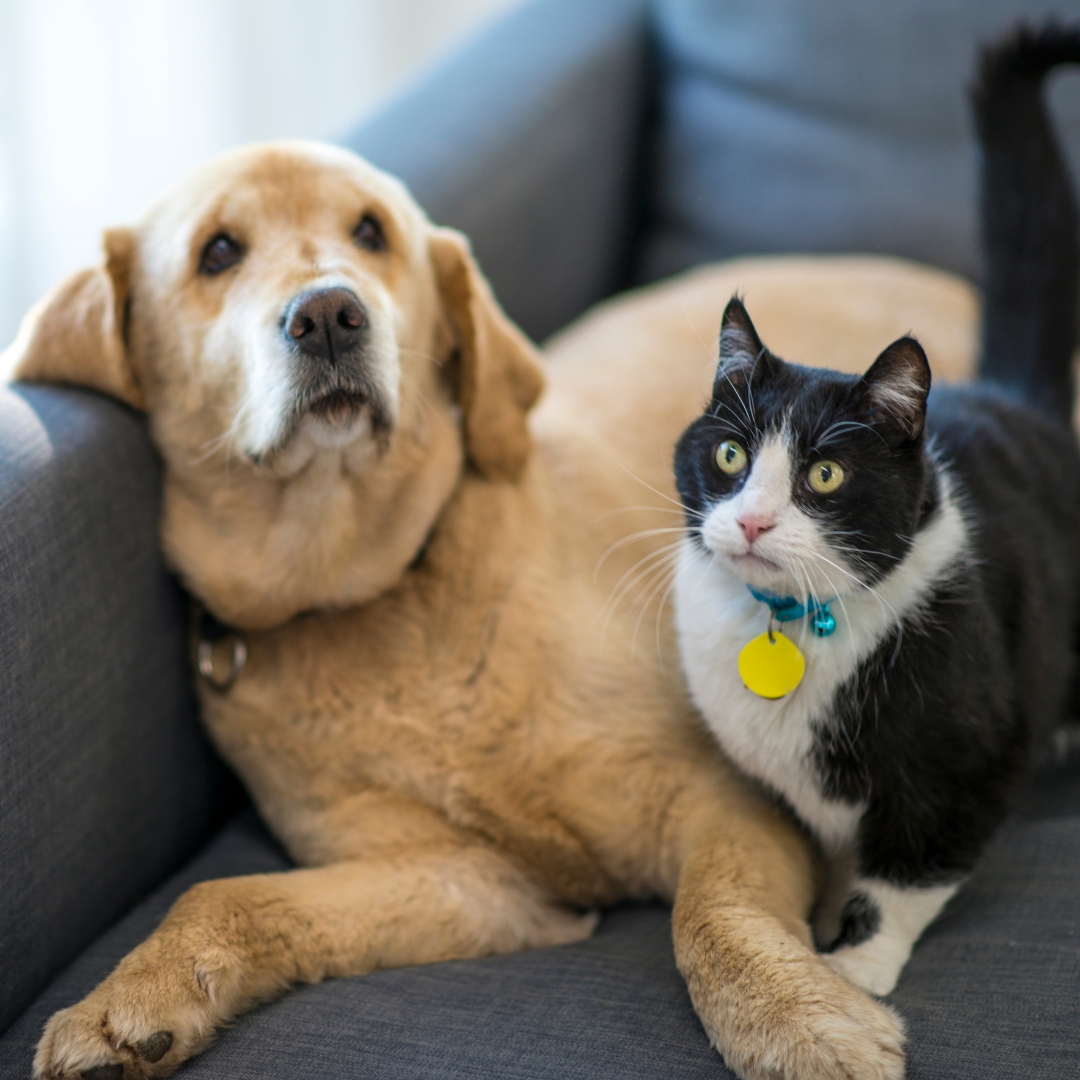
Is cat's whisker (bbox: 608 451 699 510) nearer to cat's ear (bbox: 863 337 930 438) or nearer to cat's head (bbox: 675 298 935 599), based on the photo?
cat's head (bbox: 675 298 935 599)

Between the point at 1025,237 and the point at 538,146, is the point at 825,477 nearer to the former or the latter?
the point at 1025,237

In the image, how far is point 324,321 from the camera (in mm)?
1145

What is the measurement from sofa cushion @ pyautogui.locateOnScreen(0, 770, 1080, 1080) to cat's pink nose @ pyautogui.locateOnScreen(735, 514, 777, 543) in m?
0.48

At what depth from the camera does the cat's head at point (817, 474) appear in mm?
886

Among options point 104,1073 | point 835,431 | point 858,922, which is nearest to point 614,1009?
point 858,922

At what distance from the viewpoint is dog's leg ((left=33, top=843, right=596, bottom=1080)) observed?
3.22 ft

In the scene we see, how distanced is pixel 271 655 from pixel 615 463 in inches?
22.5

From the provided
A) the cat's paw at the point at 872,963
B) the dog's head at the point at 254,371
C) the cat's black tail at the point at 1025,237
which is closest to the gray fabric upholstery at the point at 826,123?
the cat's black tail at the point at 1025,237

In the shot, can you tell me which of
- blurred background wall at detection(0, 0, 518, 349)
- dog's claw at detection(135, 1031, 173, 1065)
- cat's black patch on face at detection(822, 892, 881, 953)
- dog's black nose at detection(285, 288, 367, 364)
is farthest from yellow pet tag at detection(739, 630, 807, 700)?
blurred background wall at detection(0, 0, 518, 349)

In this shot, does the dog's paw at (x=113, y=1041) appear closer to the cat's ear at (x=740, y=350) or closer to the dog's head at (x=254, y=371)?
the dog's head at (x=254, y=371)

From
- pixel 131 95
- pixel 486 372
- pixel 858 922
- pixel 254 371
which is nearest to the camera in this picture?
pixel 858 922

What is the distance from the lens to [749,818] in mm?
1189

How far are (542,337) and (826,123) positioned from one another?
2.37ft

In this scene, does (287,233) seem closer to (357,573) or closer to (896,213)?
(357,573)
